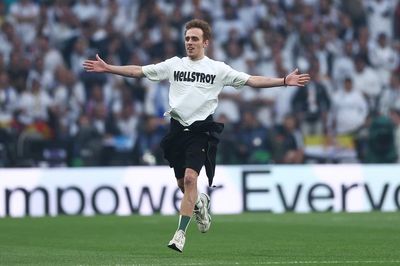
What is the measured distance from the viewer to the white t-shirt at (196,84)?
1216 centimetres

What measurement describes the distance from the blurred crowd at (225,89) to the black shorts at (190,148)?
10.6m

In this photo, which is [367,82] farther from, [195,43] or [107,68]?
[107,68]

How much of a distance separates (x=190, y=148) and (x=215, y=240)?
7.74 ft

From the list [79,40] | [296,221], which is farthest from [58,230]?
[79,40]

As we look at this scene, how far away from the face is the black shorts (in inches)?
30.3

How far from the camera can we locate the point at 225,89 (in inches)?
989

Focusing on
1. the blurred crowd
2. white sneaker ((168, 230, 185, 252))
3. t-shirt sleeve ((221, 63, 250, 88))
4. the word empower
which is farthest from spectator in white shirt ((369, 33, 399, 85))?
white sneaker ((168, 230, 185, 252))

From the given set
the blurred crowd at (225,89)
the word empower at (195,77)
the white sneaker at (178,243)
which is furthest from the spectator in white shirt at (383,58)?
the white sneaker at (178,243)

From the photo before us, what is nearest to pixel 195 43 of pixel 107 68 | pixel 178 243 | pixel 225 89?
pixel 107 68

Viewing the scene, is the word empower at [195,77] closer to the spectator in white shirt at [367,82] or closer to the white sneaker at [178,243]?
the white sneaker at [178,243]

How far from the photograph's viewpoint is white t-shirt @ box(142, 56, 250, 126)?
479 inches

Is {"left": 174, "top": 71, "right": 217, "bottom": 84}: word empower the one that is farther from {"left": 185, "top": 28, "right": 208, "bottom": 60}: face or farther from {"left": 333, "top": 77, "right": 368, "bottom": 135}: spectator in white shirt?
{"left": 333, "top": 77, "right": 368, "bottom": 135}: spectator in white shirt

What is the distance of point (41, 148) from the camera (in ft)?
75.6

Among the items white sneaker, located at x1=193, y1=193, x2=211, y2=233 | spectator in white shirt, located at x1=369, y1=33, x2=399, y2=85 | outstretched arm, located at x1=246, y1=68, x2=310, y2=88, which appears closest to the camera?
outstretched arm, located at x1=246, y1=68, x2=310, y2=88
